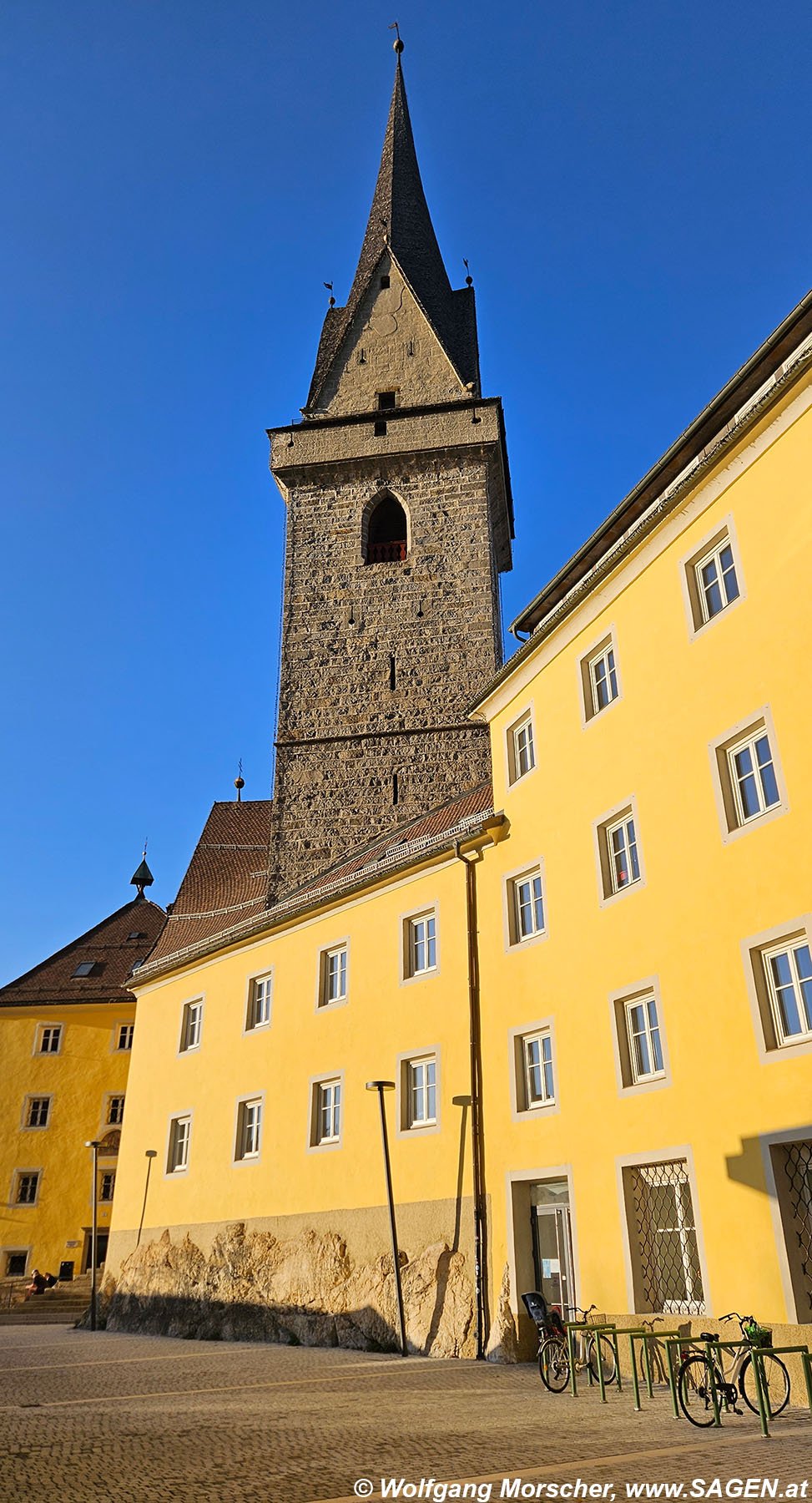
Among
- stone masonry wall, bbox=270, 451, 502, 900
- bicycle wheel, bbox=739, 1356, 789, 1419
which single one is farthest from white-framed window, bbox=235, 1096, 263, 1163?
bicycle wheel, bbox=739, 1356, 789, 1419

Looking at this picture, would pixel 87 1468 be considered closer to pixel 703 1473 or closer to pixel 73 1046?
pixel 703 1473

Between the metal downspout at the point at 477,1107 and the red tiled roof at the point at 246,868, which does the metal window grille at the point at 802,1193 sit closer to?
the metal downspout at the point at 477,1107

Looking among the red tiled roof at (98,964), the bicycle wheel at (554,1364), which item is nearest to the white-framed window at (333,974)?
the bicycle wheel at (554,1364)

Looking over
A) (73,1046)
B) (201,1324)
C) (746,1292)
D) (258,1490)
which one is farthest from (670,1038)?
(73,1046)

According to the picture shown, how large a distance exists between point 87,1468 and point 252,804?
98.5ft

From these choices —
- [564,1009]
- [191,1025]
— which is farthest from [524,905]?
[191,1025]

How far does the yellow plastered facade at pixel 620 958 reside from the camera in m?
10.1

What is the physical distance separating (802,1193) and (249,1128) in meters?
11.6

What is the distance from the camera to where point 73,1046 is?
31750mm

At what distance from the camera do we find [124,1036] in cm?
3184

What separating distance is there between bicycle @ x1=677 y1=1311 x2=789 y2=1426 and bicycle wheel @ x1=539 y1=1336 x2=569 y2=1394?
1.36 metres

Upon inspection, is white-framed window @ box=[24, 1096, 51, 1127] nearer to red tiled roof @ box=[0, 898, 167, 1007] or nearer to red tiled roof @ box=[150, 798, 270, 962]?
red tiled roof @ box=[0, 898, 167, 1007]

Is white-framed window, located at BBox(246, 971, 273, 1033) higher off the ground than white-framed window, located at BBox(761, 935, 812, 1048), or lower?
higher

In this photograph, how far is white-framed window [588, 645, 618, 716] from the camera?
13616mm
